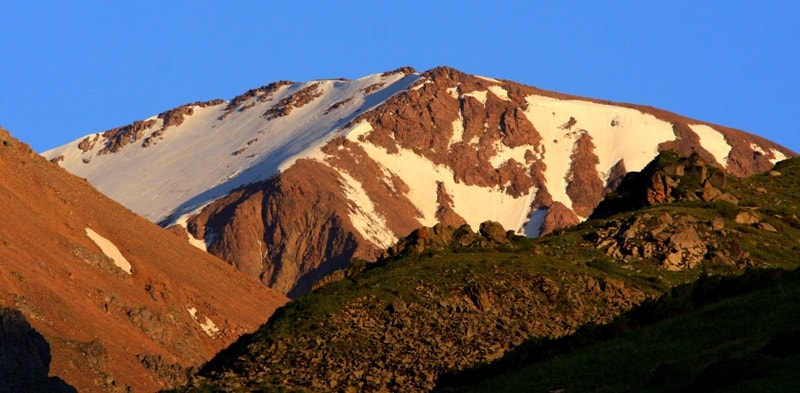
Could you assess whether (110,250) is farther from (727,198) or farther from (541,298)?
(541,298)

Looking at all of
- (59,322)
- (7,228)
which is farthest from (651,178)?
(7,228)

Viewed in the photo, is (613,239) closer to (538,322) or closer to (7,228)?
(538,322)

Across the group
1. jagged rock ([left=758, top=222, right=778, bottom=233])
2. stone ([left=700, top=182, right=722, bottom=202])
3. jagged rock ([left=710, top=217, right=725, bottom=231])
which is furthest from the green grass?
stone ([left=700, top=182, right=722, bottom=202])

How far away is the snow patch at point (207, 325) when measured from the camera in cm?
14050

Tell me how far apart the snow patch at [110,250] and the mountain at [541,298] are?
68102mm

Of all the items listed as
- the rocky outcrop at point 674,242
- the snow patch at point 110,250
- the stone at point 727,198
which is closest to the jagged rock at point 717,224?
the rocky outcrop at point 674,242

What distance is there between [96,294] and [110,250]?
1323cm

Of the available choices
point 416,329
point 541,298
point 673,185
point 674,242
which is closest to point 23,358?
point 673,185

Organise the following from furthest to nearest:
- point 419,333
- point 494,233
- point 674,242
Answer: point 494,233 < point 674,242 < point 419,333

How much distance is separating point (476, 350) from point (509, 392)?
12.7 metres

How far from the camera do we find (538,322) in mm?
58656

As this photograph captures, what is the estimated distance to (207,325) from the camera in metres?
142

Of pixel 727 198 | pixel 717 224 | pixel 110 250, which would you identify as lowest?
pixel 717 224

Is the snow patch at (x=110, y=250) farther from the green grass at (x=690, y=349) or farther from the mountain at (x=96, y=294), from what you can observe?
the green grass at (x=690, y=349)
